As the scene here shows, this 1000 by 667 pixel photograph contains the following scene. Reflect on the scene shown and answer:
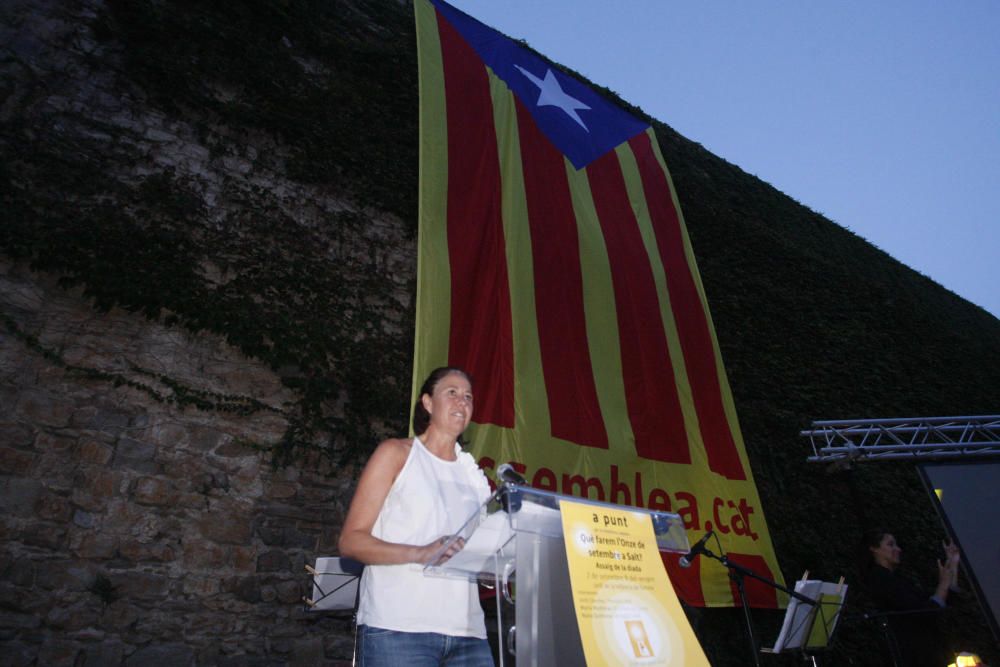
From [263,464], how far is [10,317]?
4.23 feet

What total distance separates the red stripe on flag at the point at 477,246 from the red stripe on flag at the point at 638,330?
3.16 feet

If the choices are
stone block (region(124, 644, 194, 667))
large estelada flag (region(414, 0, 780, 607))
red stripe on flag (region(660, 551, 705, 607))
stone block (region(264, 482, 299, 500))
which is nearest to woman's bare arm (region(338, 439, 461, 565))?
large estelada flag (region(414, 0, 780, 607))

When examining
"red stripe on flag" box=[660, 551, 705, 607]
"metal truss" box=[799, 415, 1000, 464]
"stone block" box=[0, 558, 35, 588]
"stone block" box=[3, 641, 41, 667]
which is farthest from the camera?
"metal truss" box=[799, 415, 1000, 464]

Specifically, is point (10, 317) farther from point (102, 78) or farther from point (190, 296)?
point (102, 78)

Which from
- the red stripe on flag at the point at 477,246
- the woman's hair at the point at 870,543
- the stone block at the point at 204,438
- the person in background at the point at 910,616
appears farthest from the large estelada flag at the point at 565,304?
the stone block at the point at 204,438

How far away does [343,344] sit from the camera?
3656 millimetres

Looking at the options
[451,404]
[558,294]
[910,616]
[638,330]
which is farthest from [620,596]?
[638,330]

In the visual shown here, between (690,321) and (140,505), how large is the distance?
11.3 feet

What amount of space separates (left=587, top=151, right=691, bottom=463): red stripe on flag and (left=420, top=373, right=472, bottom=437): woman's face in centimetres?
217

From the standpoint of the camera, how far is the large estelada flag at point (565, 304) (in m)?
3.07

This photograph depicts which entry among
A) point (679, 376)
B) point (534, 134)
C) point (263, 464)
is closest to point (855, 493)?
point (679, 376)

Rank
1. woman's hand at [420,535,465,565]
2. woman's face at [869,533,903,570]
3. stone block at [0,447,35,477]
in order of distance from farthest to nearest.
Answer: woman's face at [869,533,903,570]
stone block at [0,447,35,477]
woman's hand at [420,535,465,565]

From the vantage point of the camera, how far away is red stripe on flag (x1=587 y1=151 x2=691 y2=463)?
3707mm

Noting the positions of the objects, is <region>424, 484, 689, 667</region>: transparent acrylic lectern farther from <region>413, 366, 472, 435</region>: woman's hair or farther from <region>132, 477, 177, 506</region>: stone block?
<region>132, 477, 177, 506</region>: stone block
